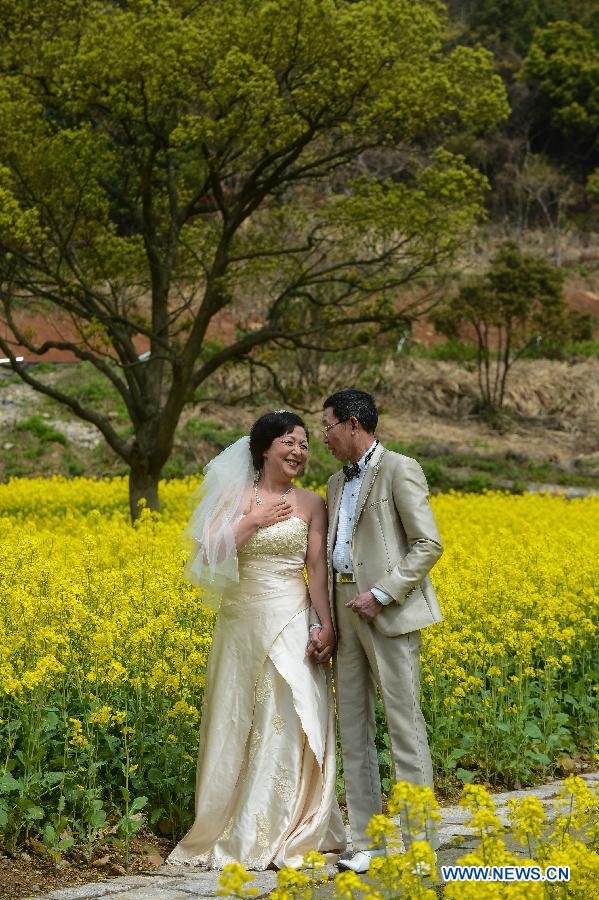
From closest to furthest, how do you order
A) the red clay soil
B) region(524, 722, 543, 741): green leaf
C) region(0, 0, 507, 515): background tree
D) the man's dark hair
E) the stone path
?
the stone path, the man's dark hair, region(524, 722, 543, 741): green leaf, region(0, 0, 507, 515): background tree, the red clay soil

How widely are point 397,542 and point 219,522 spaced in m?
0.89

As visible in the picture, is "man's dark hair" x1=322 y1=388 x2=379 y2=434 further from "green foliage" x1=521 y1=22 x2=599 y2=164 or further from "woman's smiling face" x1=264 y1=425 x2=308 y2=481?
"green foliage" x1=521 y1=22 x2=599 y2=164

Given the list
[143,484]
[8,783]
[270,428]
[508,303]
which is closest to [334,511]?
[270,428]

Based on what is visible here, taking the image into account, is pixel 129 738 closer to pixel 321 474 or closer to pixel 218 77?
pixel 218 77

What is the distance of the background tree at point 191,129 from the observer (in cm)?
1221

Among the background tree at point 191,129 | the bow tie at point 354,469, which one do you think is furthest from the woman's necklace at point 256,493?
the background tree at point 191,129

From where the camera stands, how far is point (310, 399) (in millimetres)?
25125

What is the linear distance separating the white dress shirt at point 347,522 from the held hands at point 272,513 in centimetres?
35

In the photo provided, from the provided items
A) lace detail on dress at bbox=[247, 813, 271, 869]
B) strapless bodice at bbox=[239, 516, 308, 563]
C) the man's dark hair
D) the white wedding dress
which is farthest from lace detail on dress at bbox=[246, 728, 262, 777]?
the man's dark hair

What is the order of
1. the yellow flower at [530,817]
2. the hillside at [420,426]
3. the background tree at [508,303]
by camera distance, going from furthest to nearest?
the background tree at [508,303] < the hillside at [420,426] < the yellow flower at [530,817]

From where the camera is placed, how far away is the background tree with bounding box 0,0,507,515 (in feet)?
40.1

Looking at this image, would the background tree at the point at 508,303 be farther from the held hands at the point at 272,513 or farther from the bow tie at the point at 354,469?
the bow tie at the point at 354,469

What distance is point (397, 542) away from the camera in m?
4.87

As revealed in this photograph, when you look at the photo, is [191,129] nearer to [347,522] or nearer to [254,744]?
[347,522]
